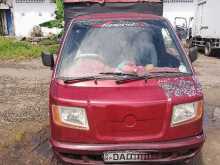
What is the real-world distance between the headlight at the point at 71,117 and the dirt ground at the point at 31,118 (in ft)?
4.27

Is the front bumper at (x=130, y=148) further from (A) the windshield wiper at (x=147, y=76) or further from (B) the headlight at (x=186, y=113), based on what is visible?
(A) the windshield wiper at (x=147, y=76)

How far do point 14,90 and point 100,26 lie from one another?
5.04 m

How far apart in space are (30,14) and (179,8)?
10.9 metres

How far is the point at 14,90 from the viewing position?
9625 millimetres

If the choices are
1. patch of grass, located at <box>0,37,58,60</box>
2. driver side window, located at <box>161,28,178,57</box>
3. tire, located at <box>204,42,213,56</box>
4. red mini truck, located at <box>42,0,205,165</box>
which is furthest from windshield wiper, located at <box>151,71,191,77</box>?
tire, located at <box>204,42,213,56</box>

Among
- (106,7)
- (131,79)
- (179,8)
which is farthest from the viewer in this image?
(179,8)

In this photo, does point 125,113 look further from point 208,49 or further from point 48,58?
point 208,49

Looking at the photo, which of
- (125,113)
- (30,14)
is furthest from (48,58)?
(30,14)

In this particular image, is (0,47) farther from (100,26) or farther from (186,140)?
(186,140)

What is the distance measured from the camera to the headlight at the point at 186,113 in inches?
157

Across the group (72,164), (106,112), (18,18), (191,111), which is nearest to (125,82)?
(106,112)

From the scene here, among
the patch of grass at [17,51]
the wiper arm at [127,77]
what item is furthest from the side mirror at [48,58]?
the patch of grass at [17,51]

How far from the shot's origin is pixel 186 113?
13.2 ft

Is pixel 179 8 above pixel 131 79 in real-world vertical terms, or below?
below
